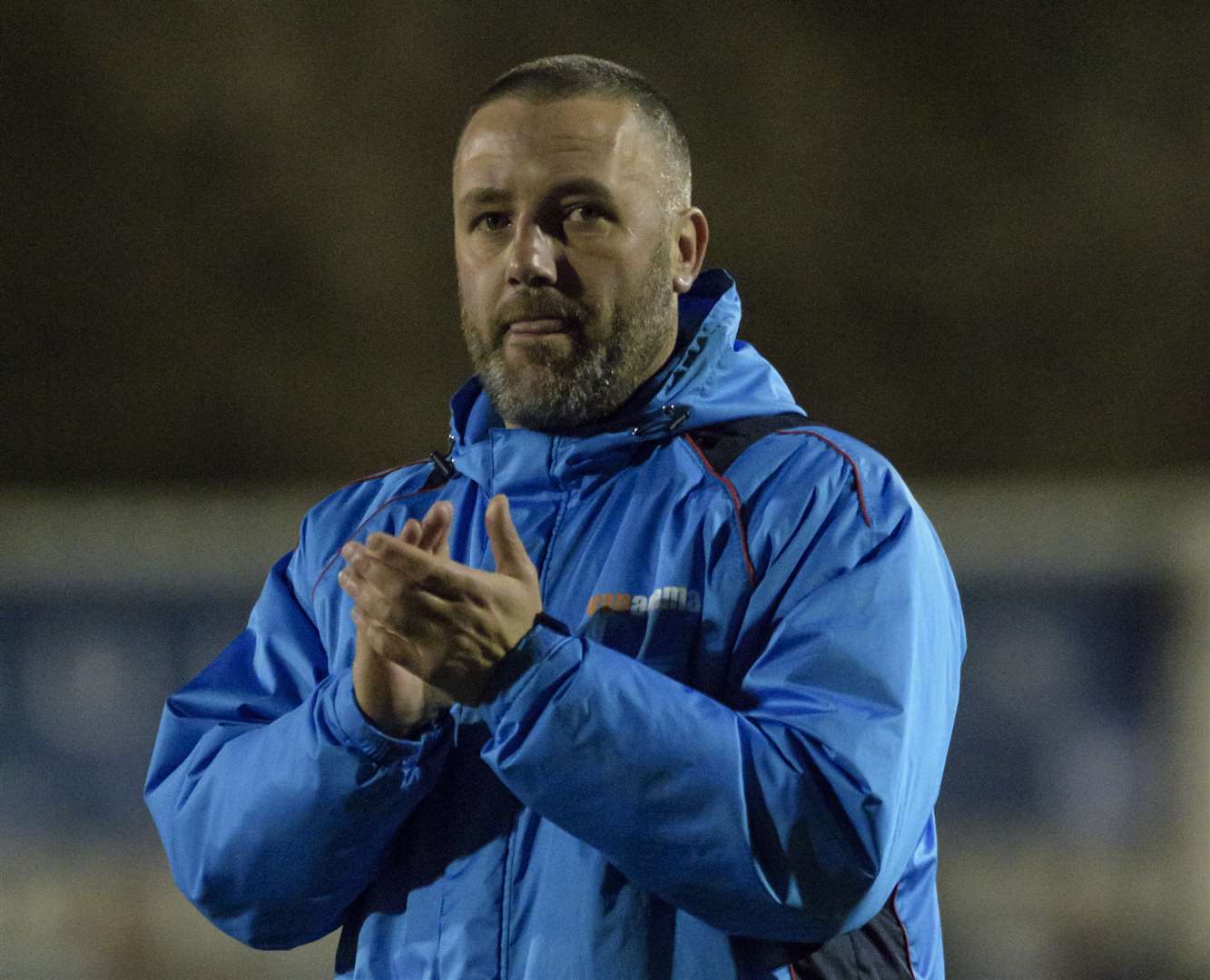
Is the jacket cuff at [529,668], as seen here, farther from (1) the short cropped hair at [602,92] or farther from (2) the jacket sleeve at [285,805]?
(1) the short cropped hair at [602,92]

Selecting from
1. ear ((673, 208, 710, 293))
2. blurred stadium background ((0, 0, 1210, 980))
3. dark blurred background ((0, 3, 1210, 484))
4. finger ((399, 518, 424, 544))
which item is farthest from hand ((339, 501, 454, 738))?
dark blurred background ((0, 3, 1210, 484))

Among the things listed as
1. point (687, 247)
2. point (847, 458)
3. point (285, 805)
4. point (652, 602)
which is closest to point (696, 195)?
point (687, 247)

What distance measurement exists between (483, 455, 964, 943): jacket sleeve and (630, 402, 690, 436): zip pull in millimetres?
301

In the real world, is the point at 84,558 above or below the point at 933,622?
below

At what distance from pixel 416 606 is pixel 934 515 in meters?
4.56

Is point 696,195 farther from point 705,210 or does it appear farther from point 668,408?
point 668,408

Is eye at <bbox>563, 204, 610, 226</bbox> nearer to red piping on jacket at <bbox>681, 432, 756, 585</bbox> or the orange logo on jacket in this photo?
red piping on jacket at <bbox>681, 432, 756, 585</bbox>

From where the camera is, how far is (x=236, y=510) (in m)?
5.95

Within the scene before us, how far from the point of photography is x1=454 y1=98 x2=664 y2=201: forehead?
5.70 feet

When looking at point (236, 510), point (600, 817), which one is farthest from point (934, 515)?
point (600, 817)

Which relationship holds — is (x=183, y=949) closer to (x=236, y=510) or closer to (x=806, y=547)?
(x=236, y=510)

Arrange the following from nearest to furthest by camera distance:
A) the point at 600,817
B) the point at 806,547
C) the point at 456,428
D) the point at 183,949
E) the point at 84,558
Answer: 1. the point at 600,817
2. the point at 806,547
3. the point at 456,428
4. the point at 183,949
5. the point at 84,558

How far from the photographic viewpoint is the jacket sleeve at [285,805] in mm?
1487

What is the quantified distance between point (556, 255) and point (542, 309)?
0.06 metres
